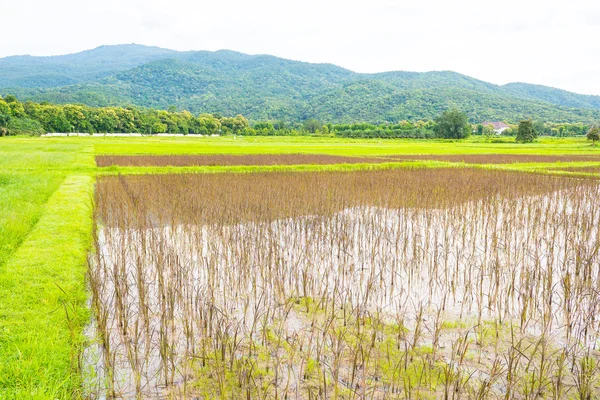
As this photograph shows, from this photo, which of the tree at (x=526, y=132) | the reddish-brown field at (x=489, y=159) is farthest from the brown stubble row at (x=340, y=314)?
the tree at (x=526, y=132)

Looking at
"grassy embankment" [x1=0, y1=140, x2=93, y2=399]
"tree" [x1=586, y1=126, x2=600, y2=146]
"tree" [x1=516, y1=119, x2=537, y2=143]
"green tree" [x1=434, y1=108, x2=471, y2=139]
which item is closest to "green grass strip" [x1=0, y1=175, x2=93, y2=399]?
"grassy embankment" [x1=0, y1=140, x2=93, y2=399]

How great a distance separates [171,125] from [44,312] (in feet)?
326

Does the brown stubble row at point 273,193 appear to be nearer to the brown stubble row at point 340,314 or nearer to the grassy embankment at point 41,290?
the brown stubble row at point 340,314

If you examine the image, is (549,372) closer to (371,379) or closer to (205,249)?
(371,379)

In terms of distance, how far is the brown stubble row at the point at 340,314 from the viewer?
344 centimetres

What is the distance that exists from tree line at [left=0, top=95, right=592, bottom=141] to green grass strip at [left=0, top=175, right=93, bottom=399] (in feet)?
204

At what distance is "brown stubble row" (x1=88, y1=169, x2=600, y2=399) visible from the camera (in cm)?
344

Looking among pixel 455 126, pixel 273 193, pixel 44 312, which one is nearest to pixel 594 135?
pixel 455 126

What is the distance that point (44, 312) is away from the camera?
4539mm

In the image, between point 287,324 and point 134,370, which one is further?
point 287,324

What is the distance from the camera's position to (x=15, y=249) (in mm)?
6859

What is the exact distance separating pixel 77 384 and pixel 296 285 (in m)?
2.76

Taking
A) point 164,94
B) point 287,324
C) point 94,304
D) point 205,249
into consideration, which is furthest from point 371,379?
point 164,94

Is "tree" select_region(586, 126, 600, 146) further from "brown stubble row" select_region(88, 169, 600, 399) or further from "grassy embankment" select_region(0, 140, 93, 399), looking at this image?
"grassy embankment" select_region(0, 140, 93, 399)
